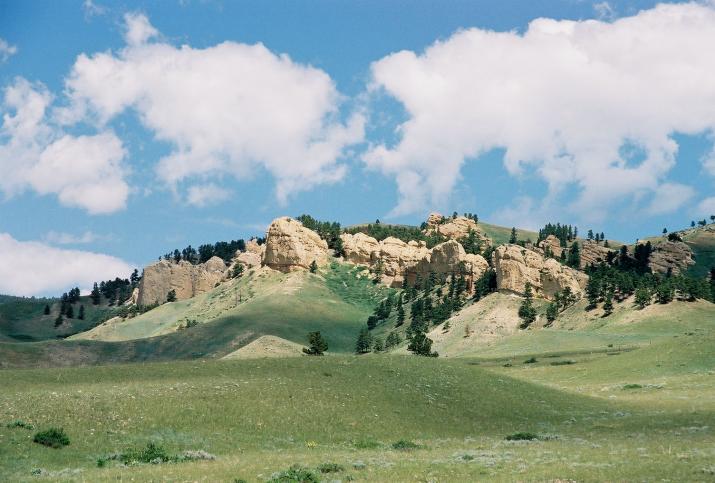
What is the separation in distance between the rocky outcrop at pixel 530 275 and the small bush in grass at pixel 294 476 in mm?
159358

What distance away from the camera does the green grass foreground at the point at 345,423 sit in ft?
91.1

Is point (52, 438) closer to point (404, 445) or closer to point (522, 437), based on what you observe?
point (404, 445)

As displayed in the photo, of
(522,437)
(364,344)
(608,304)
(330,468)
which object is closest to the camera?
(330,468)

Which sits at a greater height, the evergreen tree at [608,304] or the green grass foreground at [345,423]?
the evergreen tree at [608,304]

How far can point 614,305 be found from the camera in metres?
152

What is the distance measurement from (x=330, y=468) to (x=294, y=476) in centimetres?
248

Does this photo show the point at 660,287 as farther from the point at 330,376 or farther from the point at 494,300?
the point at 330,376

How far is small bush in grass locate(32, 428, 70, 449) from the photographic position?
33.2 meters

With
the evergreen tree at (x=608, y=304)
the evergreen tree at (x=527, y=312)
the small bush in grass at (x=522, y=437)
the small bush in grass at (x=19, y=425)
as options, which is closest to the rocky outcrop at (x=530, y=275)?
the evergreen tree at (x=527, y=312)

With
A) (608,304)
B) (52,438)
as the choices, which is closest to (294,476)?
(52,438)

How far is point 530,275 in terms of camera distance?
181375 millimetres

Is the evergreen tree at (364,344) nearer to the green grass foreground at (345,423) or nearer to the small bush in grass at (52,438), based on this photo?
the green grass foreground at (345,423)

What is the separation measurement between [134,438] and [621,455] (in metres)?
23.4

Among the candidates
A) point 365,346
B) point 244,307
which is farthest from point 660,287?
point 244,307
